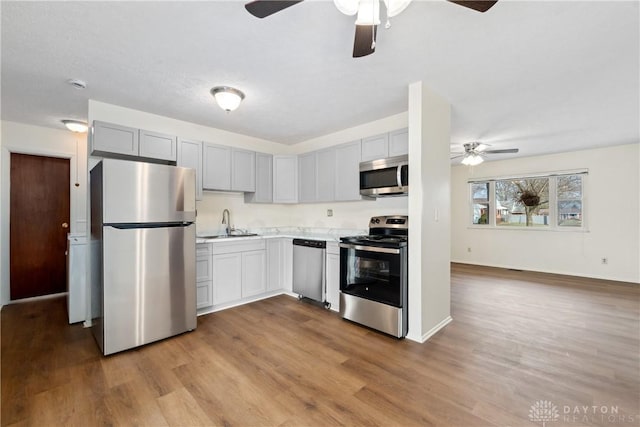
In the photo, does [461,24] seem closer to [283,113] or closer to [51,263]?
[283,113]

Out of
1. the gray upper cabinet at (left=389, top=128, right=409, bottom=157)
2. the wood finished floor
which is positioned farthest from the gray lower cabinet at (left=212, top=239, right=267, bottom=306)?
the gray upper cabinet at (left=389, top=128, right=409, bottom=157)

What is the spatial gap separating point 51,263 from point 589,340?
272 inches

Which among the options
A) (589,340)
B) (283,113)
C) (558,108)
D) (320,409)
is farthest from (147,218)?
(558,108)

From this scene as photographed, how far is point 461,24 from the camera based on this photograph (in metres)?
1.85

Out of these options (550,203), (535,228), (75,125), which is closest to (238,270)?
(75,125)

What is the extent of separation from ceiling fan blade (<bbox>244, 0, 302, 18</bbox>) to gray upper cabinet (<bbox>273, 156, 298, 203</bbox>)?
10.5 feet

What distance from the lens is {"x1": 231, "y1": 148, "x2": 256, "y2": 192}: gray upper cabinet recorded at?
4.04m

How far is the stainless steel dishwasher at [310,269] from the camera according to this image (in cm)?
358

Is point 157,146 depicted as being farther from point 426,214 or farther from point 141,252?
point 426,214

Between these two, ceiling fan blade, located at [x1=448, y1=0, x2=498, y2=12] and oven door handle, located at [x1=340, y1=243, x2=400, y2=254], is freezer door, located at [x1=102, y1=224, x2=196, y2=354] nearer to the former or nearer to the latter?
oven door handle, located at [x1=340, y1=243, x2=400, y2=254]

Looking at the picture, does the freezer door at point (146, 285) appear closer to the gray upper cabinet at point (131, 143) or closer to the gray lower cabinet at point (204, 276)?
Answer: the gray lower cabinet at point (204, 276)


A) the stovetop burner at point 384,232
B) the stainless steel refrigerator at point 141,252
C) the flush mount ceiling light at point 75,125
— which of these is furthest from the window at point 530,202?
the flush mount ceiling light at point 75,125

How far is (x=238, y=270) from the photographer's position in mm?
3635

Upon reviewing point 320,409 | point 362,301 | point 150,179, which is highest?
point 150,179
